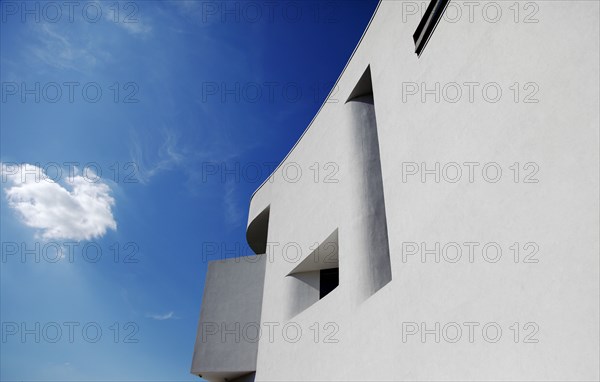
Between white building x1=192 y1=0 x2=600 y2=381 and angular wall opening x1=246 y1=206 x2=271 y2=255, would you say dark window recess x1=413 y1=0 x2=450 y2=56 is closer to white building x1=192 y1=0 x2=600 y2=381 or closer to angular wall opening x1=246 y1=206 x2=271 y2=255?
white building x1=192 y1=0 x2=600 y2=381

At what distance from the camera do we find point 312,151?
9.27 metres

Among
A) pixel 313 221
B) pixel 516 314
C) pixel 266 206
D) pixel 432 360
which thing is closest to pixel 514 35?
pixel 516 314

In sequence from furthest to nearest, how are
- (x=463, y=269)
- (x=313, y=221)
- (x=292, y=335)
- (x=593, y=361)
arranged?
1. (x=313, y=221)
2. (x=292, y=335)
3. (x=463, y=269)
4. (x=593, y=361)

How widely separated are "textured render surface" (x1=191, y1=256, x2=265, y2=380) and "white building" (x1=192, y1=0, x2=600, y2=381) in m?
1.51

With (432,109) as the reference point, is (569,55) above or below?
below

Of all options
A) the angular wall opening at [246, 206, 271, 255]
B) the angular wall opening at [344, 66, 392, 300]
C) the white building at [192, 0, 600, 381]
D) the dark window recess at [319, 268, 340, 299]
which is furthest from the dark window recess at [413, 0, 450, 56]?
the angular wall opening at [246, 206, 271, 255]

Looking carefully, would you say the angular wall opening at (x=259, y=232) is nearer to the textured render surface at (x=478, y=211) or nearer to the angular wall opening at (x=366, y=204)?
the angular wall opening at (x=366, y=204)

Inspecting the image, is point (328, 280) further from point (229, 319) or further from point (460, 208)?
point (460, 208)

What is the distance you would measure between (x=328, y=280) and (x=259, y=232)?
15.1 feet

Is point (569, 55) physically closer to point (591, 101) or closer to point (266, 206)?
point (591, 101)

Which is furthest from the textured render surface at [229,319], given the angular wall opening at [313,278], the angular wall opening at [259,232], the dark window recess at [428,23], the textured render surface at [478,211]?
the dark window recess at [428,23]

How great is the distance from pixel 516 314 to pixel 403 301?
5.33 ft

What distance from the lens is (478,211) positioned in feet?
12.4

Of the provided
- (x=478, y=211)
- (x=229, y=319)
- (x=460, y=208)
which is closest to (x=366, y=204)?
(x=460, y=208)
